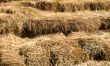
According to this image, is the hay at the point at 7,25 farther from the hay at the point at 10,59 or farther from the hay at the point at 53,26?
the hay at the point at 10,59

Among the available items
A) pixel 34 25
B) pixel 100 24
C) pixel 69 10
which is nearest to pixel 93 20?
pixel 100 24

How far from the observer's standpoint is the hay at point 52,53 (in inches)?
295

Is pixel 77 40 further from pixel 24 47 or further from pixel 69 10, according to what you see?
pixel 69 10

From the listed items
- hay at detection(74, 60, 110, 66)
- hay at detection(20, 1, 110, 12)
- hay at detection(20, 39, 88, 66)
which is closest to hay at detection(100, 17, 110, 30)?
hay at detection(20, 1, 110, 12)

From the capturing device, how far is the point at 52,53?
7680mm

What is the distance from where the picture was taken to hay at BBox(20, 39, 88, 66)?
7.50 meters

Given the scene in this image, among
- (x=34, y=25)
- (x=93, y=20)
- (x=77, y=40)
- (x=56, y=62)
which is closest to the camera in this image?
(x=56, y=62)

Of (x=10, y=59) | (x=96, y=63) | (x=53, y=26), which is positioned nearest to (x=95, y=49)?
(x=96, y=63)

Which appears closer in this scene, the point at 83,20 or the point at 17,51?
the point at 17,51

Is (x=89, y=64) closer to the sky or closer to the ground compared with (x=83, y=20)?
closer to the ground

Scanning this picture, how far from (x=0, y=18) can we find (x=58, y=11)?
228cm

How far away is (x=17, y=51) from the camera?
764cm

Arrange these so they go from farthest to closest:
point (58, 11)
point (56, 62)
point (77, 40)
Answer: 1. point (58, 11)
2. point (77, 40)
3. point (56, 62)

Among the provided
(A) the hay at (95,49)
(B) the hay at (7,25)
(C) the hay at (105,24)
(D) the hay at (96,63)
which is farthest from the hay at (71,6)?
(D) the hay at (96,63)
